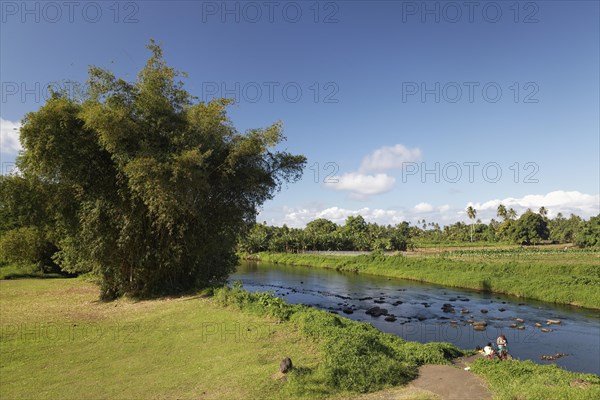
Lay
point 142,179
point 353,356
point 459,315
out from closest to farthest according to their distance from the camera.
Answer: point 353,356 → point 142,179 → point 459,315

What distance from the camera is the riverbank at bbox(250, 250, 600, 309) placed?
3622cm

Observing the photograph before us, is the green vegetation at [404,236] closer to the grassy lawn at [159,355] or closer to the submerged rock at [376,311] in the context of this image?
the submerged rock at [376,311]

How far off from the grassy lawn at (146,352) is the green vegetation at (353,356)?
582 mm

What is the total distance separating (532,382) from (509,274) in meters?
39.9

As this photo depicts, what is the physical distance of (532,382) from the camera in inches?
387

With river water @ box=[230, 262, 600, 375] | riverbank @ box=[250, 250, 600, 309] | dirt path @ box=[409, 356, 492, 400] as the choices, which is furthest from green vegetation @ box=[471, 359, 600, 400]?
riverbank @ box=[250, 250, 600, 309]

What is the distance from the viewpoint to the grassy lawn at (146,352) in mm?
10656

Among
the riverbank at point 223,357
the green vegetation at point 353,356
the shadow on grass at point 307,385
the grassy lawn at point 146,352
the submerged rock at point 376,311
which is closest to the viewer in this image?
the shadow on grass at point 307,385

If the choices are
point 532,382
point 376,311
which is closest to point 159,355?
point 532,382

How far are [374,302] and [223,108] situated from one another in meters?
24.5

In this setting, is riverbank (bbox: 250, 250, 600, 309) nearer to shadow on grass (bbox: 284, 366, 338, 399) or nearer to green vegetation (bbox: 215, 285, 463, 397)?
green vegetation (bbox: 215, 285, 463, 397)

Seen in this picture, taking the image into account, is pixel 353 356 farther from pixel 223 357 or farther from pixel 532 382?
pixel 532 382

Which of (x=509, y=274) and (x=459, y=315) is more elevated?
(x=509, y=274)

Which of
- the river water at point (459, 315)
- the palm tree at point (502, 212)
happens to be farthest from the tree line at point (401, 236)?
the river water at point (459, 315)
